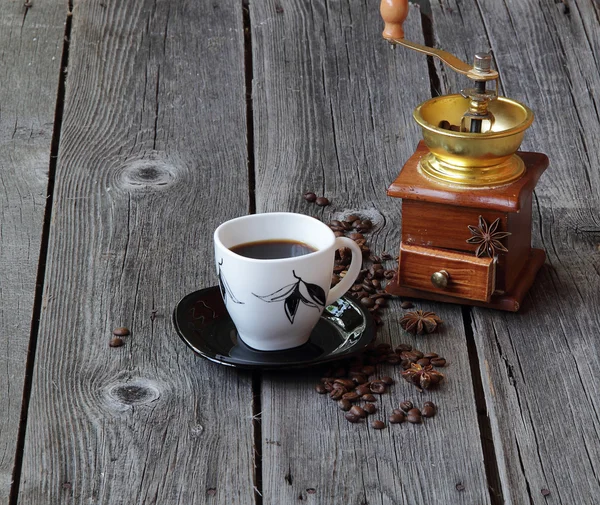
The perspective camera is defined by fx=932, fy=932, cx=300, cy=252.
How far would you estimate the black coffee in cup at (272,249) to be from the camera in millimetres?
1216

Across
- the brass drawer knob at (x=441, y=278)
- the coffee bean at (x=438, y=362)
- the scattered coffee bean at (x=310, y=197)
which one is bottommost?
the scattered coffee bean at (x=310, y=197)

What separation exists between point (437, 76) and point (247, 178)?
570 millimetres

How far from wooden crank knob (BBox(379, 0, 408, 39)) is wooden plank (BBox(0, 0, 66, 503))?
0.67 metres

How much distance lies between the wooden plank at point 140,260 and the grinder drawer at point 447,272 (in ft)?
1.02

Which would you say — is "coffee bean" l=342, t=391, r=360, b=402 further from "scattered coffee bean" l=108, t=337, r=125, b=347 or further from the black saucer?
"scattered coffee bean" l=108, t=337, r=125, b=347

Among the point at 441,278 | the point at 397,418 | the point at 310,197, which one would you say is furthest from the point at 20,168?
the point at 397,418

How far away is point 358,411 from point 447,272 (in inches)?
11.4

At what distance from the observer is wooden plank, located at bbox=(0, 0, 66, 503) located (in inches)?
48.6

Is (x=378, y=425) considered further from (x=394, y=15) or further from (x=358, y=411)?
(x=394, y=15)

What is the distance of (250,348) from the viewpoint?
123 cm

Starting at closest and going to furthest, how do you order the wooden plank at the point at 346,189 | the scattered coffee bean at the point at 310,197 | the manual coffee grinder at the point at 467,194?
the wooden plank at the point at 346,189 → the manual coffee grinder at the point at 467,194 → the scattered coffee bean at the point at 310,197

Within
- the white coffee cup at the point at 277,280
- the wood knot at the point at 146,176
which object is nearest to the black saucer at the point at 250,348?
the white coffee cup at the point at 277,280

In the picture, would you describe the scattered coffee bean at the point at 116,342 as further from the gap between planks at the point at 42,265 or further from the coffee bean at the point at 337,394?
the coffee bean at the point at 337,394

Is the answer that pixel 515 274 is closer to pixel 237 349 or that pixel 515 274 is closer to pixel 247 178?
pixel 237 349
